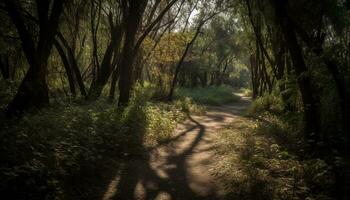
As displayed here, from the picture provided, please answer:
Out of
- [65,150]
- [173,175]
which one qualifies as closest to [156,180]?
[173,175]

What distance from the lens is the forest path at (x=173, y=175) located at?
20.9ft

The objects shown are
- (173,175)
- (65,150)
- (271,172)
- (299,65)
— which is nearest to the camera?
(65,150)

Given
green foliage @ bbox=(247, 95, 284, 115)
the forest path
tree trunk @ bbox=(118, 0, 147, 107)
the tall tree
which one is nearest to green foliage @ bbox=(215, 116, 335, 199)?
the forest path

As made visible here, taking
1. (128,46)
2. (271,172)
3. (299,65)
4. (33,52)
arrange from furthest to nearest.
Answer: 1. (128,46)
2. (33,52)
3. (299,65)
4. (271,172)

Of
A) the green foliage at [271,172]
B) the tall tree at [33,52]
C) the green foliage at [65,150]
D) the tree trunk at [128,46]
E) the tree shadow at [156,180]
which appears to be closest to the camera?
the green foliage at [65,150]

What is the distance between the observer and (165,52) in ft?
77.8

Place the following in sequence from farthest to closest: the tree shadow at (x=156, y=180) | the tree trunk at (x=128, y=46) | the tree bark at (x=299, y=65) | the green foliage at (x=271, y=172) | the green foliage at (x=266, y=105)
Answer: the green foliage at (x=266, y=105) → the tree trunk at (x=128, y=46) → the tree bark at (x=299, y=65) → the tree shadow at (x=156, y=180) → the green foliage at (x=271, y=172)

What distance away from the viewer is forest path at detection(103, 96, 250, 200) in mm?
6364

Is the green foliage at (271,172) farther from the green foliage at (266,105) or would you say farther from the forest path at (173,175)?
the green foliage at (266,105)

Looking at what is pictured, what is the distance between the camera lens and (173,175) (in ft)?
24.9

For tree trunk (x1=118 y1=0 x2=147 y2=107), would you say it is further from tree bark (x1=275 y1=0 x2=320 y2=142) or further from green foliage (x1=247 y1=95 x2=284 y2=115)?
green foliage (x1=247 y1=95 x2=284 y2=115)

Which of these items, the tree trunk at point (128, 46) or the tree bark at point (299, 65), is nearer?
the tree bark at point (299, 65)

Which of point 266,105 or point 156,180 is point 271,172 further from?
point 266,105

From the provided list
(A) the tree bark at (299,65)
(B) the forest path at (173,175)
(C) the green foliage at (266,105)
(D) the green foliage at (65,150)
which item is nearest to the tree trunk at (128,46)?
(D) the green foliage at (65,150)
